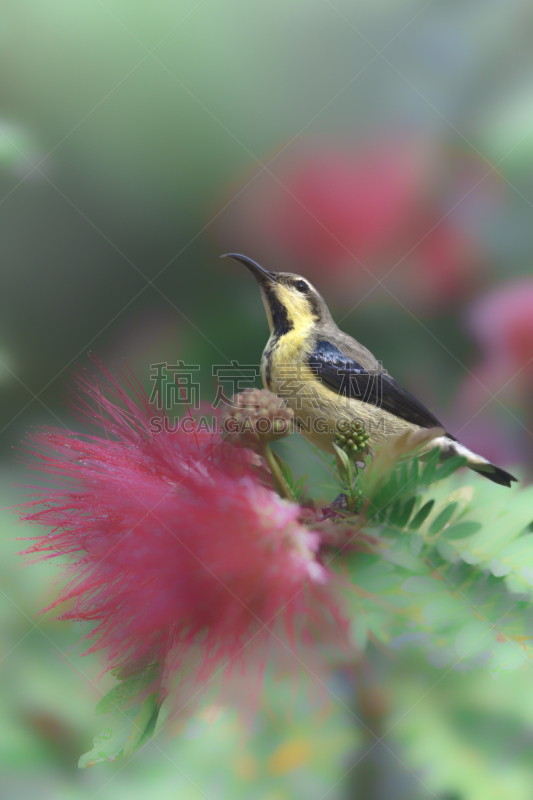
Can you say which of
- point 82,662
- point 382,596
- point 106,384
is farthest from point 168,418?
point 82,662

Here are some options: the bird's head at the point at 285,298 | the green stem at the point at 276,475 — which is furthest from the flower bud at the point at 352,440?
the bird's head at the point at 285,298

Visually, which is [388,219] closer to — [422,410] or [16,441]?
[422,410]

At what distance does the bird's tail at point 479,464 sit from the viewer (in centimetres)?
40

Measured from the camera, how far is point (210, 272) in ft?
1.90

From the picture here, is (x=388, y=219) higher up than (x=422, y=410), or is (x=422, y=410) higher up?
(x=388, y=219)

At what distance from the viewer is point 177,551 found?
0.33m

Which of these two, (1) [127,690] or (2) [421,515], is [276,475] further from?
(1) [127,690]

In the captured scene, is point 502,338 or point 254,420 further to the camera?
point 502,338

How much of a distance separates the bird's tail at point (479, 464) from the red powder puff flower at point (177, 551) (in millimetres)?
146

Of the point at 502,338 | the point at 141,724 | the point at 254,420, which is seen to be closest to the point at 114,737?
the point at 141,724

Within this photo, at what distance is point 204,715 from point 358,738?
0.16m

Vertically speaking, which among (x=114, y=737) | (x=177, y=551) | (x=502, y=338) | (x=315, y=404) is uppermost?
(x=502, y=338)

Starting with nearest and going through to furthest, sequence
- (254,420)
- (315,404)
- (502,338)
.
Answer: (254,420) < (315,404) < (502,338)

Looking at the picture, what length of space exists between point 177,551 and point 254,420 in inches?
4.0
